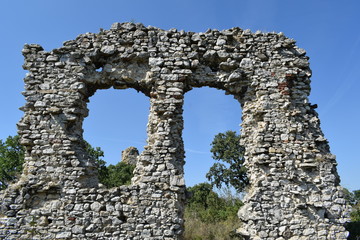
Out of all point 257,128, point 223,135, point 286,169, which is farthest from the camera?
point 223,135

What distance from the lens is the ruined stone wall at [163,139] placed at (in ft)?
17.6

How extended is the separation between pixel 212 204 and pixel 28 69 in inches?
534

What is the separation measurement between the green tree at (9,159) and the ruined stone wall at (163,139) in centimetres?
1294

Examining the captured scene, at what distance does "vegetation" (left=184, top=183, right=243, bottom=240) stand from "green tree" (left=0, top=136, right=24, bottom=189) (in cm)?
1109

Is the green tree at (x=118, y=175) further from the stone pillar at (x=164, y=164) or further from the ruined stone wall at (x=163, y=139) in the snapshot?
the stone pillar at (x=164, y=164)

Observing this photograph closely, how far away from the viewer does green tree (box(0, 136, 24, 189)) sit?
16562mm

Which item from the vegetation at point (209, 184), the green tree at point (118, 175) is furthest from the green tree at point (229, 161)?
the green tree at point (118, 175)

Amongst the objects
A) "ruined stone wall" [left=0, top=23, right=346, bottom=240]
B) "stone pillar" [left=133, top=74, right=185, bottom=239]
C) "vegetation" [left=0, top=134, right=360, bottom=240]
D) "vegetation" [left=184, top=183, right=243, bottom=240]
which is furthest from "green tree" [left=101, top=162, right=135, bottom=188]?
"stone pillar" [left=133, top=74, right=185, bottom=239]

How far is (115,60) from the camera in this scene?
20.8 feet

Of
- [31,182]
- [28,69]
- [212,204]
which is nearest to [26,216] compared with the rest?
[31,182]

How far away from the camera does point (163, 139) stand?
5801 millimetres

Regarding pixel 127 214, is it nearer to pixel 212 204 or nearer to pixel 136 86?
pixel 136 86

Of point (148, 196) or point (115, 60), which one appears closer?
point (148, 196)

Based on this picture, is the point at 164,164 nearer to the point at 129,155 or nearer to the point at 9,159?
the point at 9,159
